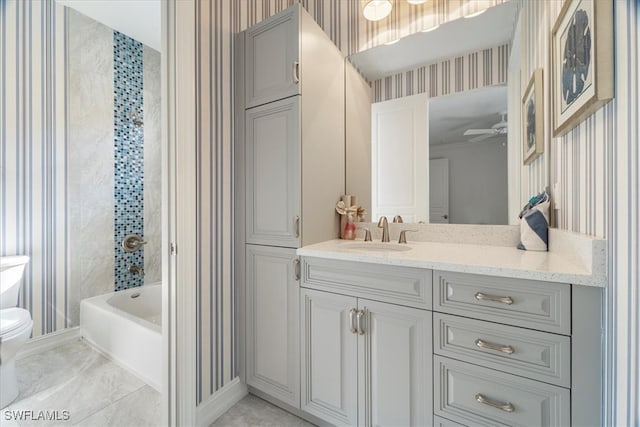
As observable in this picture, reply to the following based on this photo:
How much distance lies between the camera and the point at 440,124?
1603mm

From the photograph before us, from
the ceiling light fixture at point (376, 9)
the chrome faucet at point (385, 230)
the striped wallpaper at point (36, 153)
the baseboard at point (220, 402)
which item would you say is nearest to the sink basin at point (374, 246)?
the chrome faucet at point (385, 230)

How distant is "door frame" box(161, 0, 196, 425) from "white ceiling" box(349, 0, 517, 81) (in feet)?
3.71

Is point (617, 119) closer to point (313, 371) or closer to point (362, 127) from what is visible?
point (362, 127)

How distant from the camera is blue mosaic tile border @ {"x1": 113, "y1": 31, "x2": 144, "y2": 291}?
260cm

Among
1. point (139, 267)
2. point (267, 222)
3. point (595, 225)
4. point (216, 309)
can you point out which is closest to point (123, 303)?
point (139, 267)

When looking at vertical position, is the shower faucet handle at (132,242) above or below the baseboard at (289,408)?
above

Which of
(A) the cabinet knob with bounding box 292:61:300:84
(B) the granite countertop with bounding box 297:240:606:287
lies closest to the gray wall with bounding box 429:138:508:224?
(B) the granite countertop with bounding box 297:240:606:287

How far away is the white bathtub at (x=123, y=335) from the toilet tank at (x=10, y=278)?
431 millimetres

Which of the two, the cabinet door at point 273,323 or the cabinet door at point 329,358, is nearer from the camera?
the cabinet door at point 329,358

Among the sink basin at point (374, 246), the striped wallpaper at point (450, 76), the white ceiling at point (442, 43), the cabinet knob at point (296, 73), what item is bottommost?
the sink basin at point (374, 246)

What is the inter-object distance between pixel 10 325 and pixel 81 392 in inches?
21.3

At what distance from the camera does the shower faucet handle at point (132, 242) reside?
264 centimetres

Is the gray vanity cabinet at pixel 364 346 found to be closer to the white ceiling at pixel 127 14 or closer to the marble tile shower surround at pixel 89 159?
the marble tile shower surround at pixel 89 159

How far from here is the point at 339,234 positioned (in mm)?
1763
